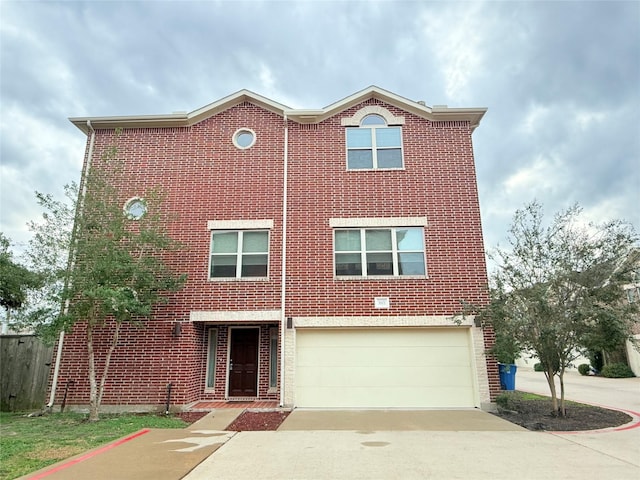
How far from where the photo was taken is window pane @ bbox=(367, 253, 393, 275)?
10.9m

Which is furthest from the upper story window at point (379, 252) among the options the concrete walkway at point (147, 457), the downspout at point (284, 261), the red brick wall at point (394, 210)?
the concrete walkway at point (147, 457)

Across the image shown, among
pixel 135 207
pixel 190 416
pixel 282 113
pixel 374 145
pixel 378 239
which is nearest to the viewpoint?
pixel 190 416

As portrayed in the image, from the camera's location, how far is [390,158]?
470 inches

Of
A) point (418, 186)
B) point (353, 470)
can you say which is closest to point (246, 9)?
point (418, 186)

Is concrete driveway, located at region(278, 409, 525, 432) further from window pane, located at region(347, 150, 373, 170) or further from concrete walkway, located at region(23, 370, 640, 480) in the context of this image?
window pane, located at region(347, 150, 373, 170)

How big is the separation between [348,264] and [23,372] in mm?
9868

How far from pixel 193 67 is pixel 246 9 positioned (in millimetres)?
3643

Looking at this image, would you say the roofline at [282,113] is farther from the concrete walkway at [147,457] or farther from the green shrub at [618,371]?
the green shrub at [618,371]

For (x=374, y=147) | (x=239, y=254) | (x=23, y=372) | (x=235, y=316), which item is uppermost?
(x=374, y=147)

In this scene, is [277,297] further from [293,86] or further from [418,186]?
[293,86]

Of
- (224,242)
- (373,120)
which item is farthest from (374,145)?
(224,242)

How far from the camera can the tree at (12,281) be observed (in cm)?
923

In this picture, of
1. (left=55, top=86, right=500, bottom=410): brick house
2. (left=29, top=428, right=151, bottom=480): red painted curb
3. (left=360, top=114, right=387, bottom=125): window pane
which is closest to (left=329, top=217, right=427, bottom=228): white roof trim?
(left=55, top=86, right=500, bottom=410): brick house

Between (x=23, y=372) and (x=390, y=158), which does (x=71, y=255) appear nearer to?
(x=23, y=372)
